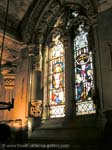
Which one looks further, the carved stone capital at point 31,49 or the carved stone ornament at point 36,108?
the carved stone capital at point 31,49

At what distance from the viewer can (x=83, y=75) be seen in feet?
18.6

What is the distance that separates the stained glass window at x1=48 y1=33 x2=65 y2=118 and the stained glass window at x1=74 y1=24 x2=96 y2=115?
0.53m

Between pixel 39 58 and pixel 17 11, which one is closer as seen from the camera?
pixel 39 58

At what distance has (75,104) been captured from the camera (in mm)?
5602

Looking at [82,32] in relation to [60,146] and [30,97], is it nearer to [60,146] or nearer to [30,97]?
[30,97]

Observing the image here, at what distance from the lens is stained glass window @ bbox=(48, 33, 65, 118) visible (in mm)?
6059

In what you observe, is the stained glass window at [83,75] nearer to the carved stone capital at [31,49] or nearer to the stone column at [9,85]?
the carved stone capital at [31,49]

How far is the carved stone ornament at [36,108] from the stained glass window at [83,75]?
1.18 m

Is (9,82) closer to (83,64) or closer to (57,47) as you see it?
(57,47)

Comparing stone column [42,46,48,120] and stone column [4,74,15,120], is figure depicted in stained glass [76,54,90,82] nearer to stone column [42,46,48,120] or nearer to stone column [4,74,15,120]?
stone column [42,46,48,120]

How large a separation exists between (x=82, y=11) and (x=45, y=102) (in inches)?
107

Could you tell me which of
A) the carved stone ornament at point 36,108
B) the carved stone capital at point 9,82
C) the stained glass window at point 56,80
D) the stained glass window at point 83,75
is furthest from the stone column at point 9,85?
the stained glass window at point 83,75

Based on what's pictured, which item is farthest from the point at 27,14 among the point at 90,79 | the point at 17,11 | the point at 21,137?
the point at 21,137

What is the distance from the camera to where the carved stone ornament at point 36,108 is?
621cm
